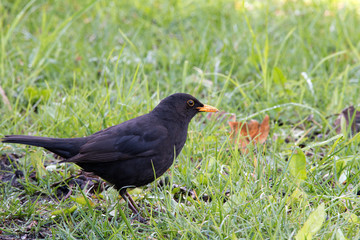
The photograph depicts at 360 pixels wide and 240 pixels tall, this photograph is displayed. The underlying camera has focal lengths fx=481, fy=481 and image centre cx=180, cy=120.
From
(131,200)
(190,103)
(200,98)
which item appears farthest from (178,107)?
(200,98)

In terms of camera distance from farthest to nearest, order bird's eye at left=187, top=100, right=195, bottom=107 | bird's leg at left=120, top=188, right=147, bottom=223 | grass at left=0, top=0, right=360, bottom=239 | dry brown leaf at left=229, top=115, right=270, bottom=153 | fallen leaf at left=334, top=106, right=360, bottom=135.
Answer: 1. fallen leaf at left=334, top=106, right=360, bottom=135
2. dry brown leaf at left=229, top=115, right=270, bottom=153
3. bird's eye at left=187, top=100, right=195, bottom=107
4. bird's leg at left=120, top=188, right=147, bottom=223
5. grass at left=0, top=0, right=360, bottom=239

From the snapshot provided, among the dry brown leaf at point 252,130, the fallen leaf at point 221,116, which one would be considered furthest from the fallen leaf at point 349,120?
the fallen leaf at point 221,116

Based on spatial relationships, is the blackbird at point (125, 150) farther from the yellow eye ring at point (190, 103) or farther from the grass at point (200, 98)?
the yellow eye ring at point (190, 103)

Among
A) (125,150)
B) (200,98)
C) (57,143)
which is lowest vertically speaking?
(200,98)

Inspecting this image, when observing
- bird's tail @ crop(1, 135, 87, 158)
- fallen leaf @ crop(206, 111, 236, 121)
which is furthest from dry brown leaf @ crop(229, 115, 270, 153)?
bird's tail @ crop(1, 135, 87, 158)

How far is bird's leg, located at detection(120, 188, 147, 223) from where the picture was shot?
3454mm

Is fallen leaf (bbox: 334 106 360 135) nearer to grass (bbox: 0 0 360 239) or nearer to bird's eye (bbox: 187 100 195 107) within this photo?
grass (bbox: 0 0 360 239)

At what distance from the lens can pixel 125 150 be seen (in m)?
3.62

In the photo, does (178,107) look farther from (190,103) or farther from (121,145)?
(121,145)

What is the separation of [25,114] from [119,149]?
1505 millimetres

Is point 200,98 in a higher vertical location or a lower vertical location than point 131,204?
higher

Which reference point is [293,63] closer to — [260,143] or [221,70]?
[221,70]

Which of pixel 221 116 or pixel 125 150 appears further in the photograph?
pixel 221 116

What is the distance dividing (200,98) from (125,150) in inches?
75.4
